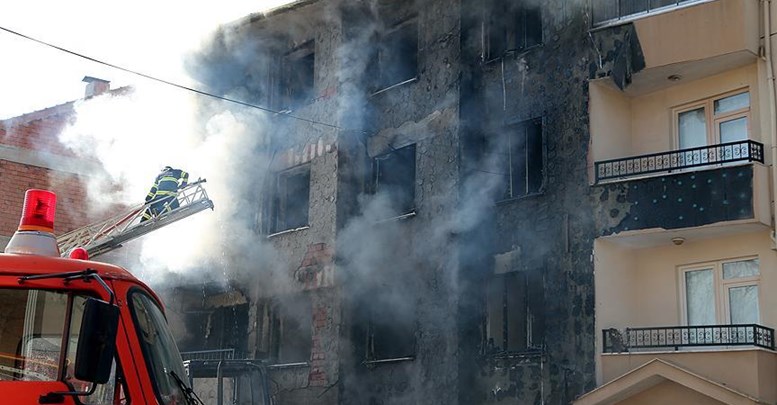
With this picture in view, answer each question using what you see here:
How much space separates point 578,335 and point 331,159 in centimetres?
678

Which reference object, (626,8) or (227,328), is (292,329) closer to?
(227,328)

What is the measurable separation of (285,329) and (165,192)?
4.90m

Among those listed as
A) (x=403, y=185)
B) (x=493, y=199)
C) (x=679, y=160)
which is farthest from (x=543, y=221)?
(x=403, y=185)

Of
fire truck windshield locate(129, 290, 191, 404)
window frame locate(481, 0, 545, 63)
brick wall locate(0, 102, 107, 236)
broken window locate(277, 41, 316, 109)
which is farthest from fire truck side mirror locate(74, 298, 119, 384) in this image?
broken window locate(277, 41, 316, 109)

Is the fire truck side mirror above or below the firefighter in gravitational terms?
below

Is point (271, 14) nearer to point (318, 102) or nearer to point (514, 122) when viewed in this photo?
point (318, 102)

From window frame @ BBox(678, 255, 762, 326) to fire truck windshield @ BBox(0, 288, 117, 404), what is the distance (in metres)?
11.5

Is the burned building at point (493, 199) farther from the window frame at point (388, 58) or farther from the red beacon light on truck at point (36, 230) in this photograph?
the red beacon light on truck at point (36, 230)

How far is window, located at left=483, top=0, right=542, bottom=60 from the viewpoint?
18.0 meters

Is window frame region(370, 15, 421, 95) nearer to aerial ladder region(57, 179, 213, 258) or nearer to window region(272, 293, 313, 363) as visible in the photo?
window region(272, 293, 313, 363)

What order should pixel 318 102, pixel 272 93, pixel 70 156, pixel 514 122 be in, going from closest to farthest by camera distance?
1. pixel 514 122
2. pixel 70 156
3. pixel 318 102
4. pixel 272 93

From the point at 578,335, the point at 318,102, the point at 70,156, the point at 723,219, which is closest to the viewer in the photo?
the point at 723,219

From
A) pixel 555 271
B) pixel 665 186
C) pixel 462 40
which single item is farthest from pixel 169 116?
pixel 665 186

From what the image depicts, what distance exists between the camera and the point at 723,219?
14883mm
